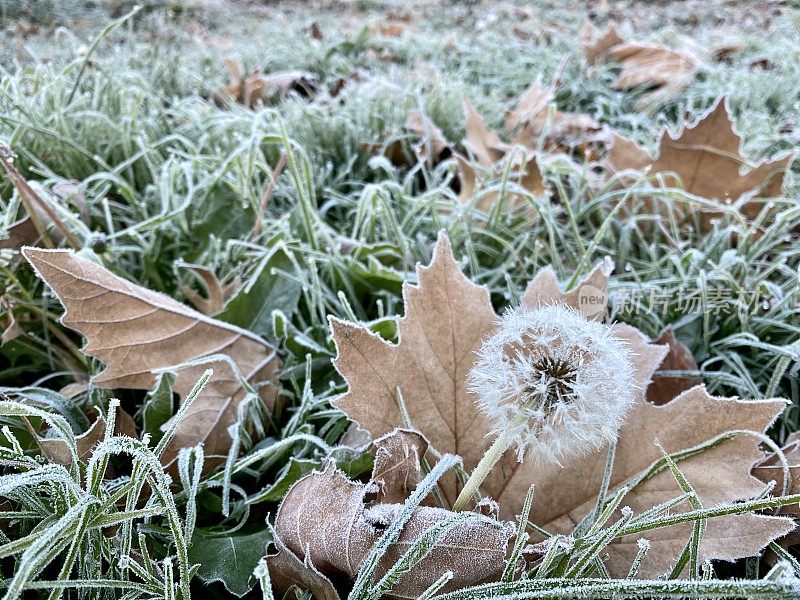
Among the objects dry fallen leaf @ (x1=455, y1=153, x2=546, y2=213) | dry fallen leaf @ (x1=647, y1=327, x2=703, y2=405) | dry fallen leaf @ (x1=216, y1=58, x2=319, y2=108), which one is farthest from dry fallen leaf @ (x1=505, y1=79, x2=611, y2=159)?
dry fallen leaf @ (x1=647, y1=327, x2=703, y2=405)

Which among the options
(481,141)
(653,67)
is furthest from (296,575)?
(653,67)

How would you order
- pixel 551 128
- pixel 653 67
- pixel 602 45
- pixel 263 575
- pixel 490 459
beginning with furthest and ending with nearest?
pixel 602 45, pixel 653 67, pixel 551 128, pixel 490 459, pixel 263 575

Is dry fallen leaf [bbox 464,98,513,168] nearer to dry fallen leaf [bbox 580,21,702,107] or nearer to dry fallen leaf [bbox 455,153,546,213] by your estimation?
→ dry fallen leaf [bbox 455,153,546,213]

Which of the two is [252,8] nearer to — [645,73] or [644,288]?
[645,73]

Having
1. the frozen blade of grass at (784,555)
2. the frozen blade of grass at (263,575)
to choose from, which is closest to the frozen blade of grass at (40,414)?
the frozen blade of grass at (263,575)

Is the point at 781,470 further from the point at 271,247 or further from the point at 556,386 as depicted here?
the point at 271,247

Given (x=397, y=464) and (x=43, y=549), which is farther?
(x=397, y=464)
